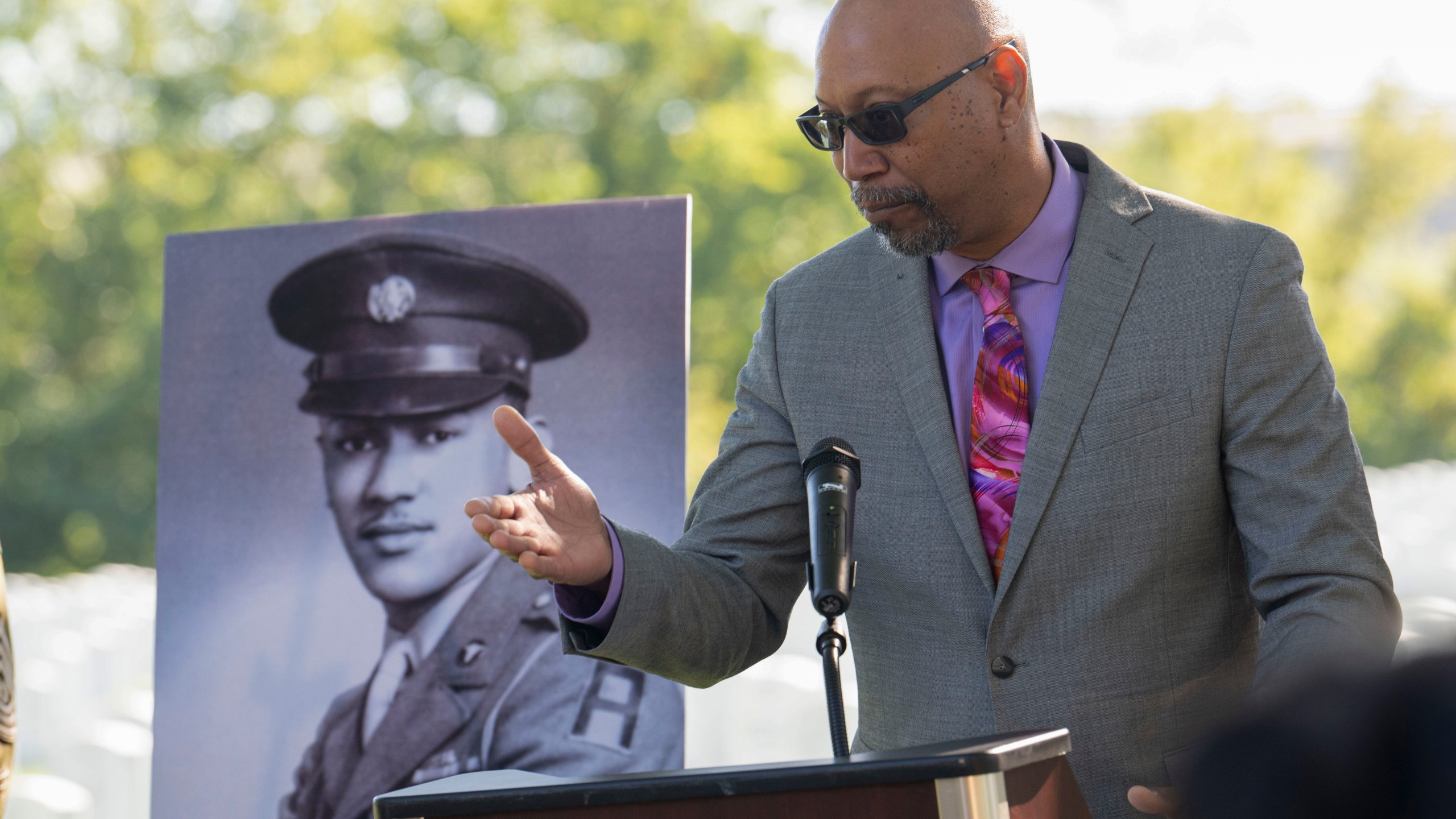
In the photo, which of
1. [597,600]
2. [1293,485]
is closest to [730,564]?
[597,600]

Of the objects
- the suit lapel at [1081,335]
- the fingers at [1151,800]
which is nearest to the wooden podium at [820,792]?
the fingers at [1151,800]

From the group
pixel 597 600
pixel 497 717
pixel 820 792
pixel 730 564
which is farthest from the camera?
pixel 497 717

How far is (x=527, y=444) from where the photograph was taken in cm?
186

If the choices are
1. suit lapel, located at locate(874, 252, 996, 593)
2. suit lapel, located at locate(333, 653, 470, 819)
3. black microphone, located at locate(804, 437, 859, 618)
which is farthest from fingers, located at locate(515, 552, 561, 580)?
suit lapel, located at locate(333, 653, 470, 819)

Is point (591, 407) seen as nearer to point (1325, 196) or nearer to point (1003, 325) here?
point (1003, 325)

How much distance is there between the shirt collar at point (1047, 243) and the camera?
2.26m

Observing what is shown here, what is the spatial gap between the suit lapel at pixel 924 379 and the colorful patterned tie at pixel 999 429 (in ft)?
0.11

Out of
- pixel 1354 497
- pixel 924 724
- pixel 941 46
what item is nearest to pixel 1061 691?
pixel 924 724

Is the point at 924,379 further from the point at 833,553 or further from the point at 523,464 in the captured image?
→ the point at 523,464

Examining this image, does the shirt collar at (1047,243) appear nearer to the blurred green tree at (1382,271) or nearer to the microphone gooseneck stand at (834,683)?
the microphone gooseneck stand at (834,683)

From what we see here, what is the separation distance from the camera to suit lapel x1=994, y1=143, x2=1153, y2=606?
6.69 feet

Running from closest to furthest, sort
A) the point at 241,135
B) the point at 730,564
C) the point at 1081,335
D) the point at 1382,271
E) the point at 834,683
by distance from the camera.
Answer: the point at 834,683
the point at 1081,335
the point at 730,564
the point at 241,135
the point at 1382,271

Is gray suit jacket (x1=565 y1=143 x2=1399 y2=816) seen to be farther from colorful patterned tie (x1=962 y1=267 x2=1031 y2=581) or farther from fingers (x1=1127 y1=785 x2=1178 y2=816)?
fingers (x1=1127 y1=785 x2=1178 y2=816)

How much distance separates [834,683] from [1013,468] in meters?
0.69
